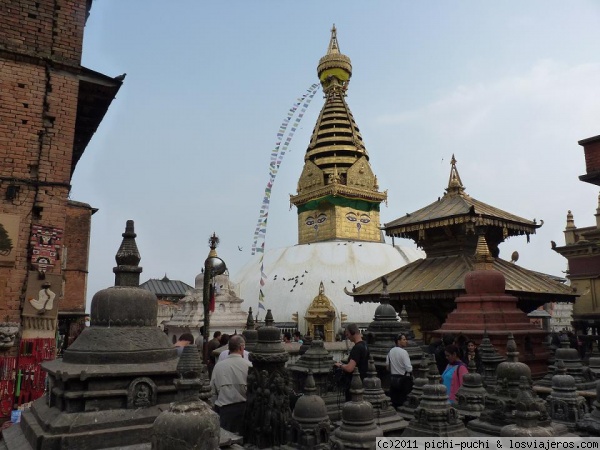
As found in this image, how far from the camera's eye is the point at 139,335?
3.67m

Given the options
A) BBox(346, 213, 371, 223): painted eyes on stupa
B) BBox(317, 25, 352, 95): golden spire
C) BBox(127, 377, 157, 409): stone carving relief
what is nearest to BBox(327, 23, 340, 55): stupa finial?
BBox(317, 25, 352, 95): golden spire

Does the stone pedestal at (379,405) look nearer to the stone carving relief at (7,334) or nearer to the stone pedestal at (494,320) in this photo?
the stone pedestal at (494,320)

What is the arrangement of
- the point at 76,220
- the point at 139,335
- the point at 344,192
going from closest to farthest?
the point at 139,335, the point at 76,220, the point at 344,192

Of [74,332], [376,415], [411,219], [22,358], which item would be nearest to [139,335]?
[376,415]

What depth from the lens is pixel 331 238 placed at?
3177cm

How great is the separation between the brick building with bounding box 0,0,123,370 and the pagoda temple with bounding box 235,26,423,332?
1789cm

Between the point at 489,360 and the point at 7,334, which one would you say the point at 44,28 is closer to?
the point at 7,334

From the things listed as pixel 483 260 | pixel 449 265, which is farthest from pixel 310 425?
pixel 449 265

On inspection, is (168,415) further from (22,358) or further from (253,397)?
(22,358)

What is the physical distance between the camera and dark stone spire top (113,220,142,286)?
12.9 ft

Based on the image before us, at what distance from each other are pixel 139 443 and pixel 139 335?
→ 79 centimetres

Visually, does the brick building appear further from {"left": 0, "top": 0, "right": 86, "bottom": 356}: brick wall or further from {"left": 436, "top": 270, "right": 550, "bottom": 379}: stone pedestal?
{"left": 436, "top": 270, "right": 550, "bottom": 379}: stone pedestal

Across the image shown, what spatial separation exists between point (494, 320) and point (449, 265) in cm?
411

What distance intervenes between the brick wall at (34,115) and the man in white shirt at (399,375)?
5.85m
